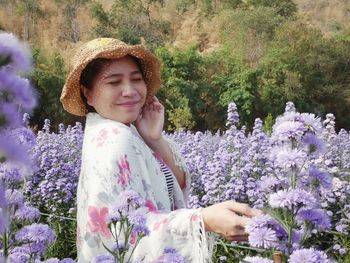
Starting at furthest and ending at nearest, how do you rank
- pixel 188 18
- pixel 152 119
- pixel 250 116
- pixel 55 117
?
pixel 188 18 < pixel 250 116 < pixel 55 117 < pixel 152 119

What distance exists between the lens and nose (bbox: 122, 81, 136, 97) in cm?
176

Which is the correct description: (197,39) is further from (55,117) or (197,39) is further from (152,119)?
(152,119)

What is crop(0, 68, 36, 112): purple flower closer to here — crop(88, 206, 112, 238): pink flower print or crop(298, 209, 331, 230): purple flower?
crop(298, 209, 331, 230): purple flower

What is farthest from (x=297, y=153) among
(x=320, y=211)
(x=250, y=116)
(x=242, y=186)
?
(x=250, y=116)

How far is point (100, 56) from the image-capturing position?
177 centimetres

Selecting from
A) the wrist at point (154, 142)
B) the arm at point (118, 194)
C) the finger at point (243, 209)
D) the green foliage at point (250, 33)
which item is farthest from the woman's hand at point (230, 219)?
the green foliage at point (250, 33)

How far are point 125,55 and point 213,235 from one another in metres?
0.67

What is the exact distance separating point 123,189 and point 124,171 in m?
0.05

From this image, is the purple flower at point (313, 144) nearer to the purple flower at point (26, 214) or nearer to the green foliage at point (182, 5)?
the purple flower at point (26, 214)

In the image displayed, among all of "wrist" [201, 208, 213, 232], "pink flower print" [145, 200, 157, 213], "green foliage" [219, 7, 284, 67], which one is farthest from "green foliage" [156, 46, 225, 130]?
"wrist" [201, 208, 213, 232]

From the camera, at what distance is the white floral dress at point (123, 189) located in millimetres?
1443

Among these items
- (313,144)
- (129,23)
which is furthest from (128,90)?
(129,23)

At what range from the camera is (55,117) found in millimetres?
19781

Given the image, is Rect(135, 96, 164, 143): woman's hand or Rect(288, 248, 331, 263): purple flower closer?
Rect(288, 248, 331, 263): purple flower
